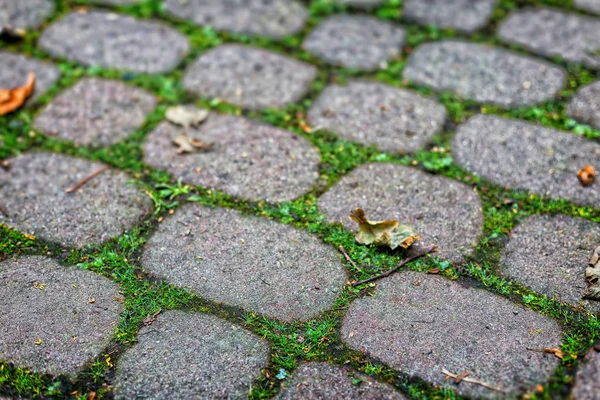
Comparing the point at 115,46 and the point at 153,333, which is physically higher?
the point at 115,46

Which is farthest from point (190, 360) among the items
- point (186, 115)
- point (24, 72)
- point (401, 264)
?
point (24, 72)

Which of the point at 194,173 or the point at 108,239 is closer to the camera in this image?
the point at 108,239

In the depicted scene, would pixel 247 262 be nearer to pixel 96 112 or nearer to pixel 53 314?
pixel 53 314

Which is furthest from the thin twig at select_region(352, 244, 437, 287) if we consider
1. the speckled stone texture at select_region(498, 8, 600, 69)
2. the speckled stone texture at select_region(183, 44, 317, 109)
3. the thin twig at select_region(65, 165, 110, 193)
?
the speckled stone texture at select_region(498, 8, 600, 69)

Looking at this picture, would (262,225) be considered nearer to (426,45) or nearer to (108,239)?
(108,239)

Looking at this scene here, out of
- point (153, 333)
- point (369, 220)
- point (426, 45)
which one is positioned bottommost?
point (153, 333)

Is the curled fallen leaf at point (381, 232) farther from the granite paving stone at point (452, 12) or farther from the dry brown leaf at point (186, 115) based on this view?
the granite paving stone at point (452, 12)

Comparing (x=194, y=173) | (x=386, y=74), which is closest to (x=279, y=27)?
(x=386, y=74)
